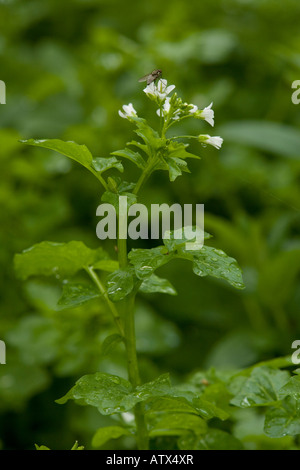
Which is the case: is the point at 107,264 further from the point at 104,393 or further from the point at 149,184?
the point at 149,184

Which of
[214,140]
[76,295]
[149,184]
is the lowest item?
[76,295]

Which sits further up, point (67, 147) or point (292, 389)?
point (67, 147)

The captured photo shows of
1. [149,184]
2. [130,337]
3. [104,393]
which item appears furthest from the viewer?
[149,184]

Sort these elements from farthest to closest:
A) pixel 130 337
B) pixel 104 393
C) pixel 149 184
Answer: pixel 149 184
pixel 130 337
pixel 104 393

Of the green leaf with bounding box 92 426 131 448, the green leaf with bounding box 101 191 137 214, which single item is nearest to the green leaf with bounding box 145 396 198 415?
the green leaf with bounding box 92 426 131 448

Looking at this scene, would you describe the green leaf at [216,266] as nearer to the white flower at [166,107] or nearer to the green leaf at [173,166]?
the green leaf at [173,166]

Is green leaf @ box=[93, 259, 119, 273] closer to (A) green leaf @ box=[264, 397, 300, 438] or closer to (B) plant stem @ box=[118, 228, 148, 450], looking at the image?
(B) plant stem @ box=[118, 228, 148, 450]

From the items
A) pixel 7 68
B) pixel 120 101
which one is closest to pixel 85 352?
pixel 120 101

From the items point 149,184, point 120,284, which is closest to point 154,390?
point 120,284
